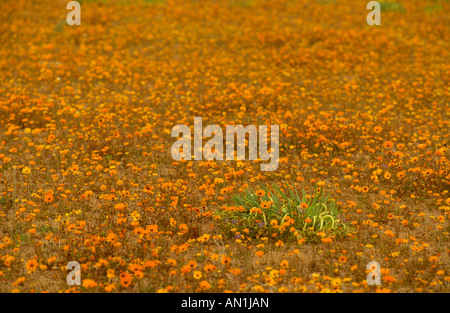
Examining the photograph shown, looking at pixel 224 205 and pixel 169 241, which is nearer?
pixel 169 241

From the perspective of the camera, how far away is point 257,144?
9523 millimetres

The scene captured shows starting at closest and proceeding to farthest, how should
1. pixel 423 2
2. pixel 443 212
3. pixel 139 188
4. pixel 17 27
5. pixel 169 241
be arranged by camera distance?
pixel 169 241, pixel 443 212, pixel 139 188, pixel 17 27, pixel 423 2

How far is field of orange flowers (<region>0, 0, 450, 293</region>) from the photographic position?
5.92 metres

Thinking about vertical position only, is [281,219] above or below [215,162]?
below

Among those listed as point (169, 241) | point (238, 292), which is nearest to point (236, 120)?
point (169, 241)

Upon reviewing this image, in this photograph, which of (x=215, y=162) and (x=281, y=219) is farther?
(x=215, y=162)

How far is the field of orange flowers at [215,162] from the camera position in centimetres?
592

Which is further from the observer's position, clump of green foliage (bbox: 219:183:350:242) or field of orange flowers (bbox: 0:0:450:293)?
clump of green foliage (bbox: 219:183:350:242)

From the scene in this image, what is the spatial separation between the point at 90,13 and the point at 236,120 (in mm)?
11477

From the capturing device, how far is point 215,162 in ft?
27.2

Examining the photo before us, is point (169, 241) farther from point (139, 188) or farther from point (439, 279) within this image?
point (439, 279)

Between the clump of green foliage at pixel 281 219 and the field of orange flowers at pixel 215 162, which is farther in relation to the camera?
the clump of green foliage at pixel 281 219
